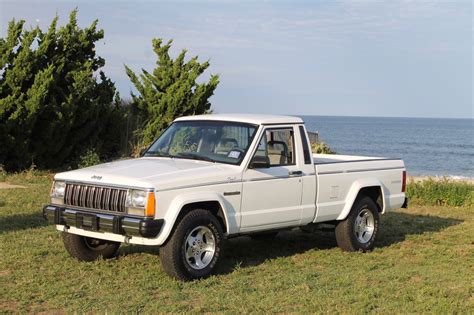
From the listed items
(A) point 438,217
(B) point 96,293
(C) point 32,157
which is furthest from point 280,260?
(C) point 32,157

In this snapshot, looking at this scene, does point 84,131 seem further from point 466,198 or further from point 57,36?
point 466,198

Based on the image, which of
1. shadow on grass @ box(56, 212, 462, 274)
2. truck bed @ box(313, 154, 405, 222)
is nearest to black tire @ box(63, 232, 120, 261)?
shadow on grass @ box(56, 212, 462, 274)

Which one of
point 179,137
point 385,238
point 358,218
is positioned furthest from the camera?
point 385,238

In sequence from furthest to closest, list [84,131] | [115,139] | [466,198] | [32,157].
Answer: [115,139] → [84,131] → [32,157] → [466,198]

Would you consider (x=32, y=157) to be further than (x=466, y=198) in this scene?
Yes

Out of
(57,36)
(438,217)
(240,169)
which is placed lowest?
(438,217)

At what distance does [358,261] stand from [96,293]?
12.4ft

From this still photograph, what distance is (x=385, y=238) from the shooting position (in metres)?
12.0

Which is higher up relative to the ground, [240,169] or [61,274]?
[240,169]

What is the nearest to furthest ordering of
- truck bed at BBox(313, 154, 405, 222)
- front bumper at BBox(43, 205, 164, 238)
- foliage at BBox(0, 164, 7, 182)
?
front bumper at BBox(43, 205, 164, 238), truck bed at BBox(313, 154, 405, 222), foliage at BBox(0, 164, 7, 182)

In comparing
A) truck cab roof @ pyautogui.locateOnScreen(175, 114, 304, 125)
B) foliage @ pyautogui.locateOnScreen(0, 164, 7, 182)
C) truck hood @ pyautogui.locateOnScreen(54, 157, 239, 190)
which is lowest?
foliage @ pyautogui.locateOnScreen(0, 164, 7, 182)

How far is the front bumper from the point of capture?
7.81m

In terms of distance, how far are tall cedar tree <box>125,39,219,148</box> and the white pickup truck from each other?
13316 millimetres

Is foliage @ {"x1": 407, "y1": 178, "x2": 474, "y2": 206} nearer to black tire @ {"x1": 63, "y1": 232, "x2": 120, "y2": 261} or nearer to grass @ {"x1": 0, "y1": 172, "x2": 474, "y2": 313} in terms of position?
grass @ {"x1": 0, "y1": 172, "x2": 474, "y2": 313}
